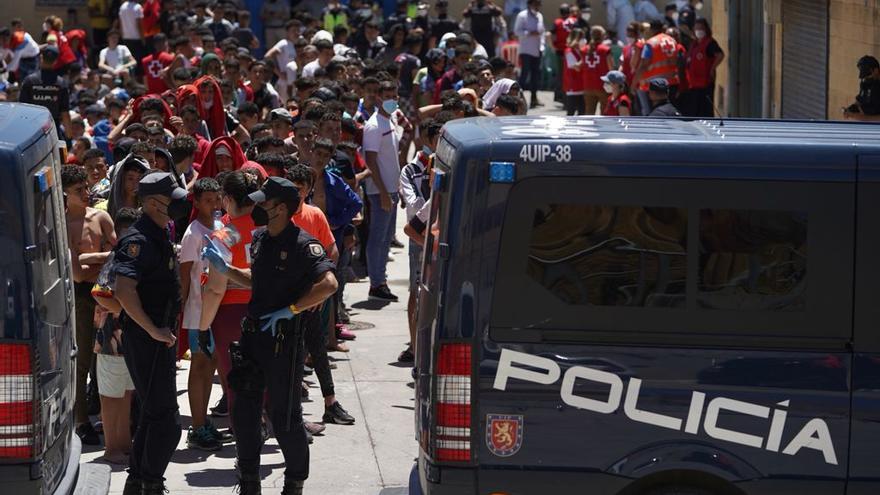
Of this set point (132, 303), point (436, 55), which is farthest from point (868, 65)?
point (132, 303)

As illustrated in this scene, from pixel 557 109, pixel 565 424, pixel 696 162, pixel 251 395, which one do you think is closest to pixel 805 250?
pixel 696 162

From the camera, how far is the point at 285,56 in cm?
2192

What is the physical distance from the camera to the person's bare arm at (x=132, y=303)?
7.21m

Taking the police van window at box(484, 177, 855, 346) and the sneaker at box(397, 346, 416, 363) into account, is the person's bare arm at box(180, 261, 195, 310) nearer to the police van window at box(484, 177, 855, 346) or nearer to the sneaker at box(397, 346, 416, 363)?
the sneaker at box(397, 346, 416, 363)

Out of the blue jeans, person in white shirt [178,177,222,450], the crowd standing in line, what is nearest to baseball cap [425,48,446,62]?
the crowd standing in line

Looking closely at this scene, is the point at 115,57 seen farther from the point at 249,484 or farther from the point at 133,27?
the point at 249,484

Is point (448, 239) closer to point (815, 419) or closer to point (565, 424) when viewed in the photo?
point (565, 424)

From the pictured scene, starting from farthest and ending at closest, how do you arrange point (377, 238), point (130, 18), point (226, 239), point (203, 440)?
point (130, 18), point (377, 238), point (203, 440), point (226, 239)

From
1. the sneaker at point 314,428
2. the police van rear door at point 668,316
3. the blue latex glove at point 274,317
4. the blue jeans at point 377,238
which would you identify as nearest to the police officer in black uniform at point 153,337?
the blue latex glove at point 274,317

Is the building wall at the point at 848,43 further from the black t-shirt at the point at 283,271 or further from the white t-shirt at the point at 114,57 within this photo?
the white t-shirt at the point at 114,57

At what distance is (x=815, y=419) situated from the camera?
5891mm

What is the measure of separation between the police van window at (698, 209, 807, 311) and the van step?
306 centimetres

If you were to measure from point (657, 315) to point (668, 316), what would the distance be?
0.15 feet

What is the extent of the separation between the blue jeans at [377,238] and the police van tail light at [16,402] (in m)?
7.00
